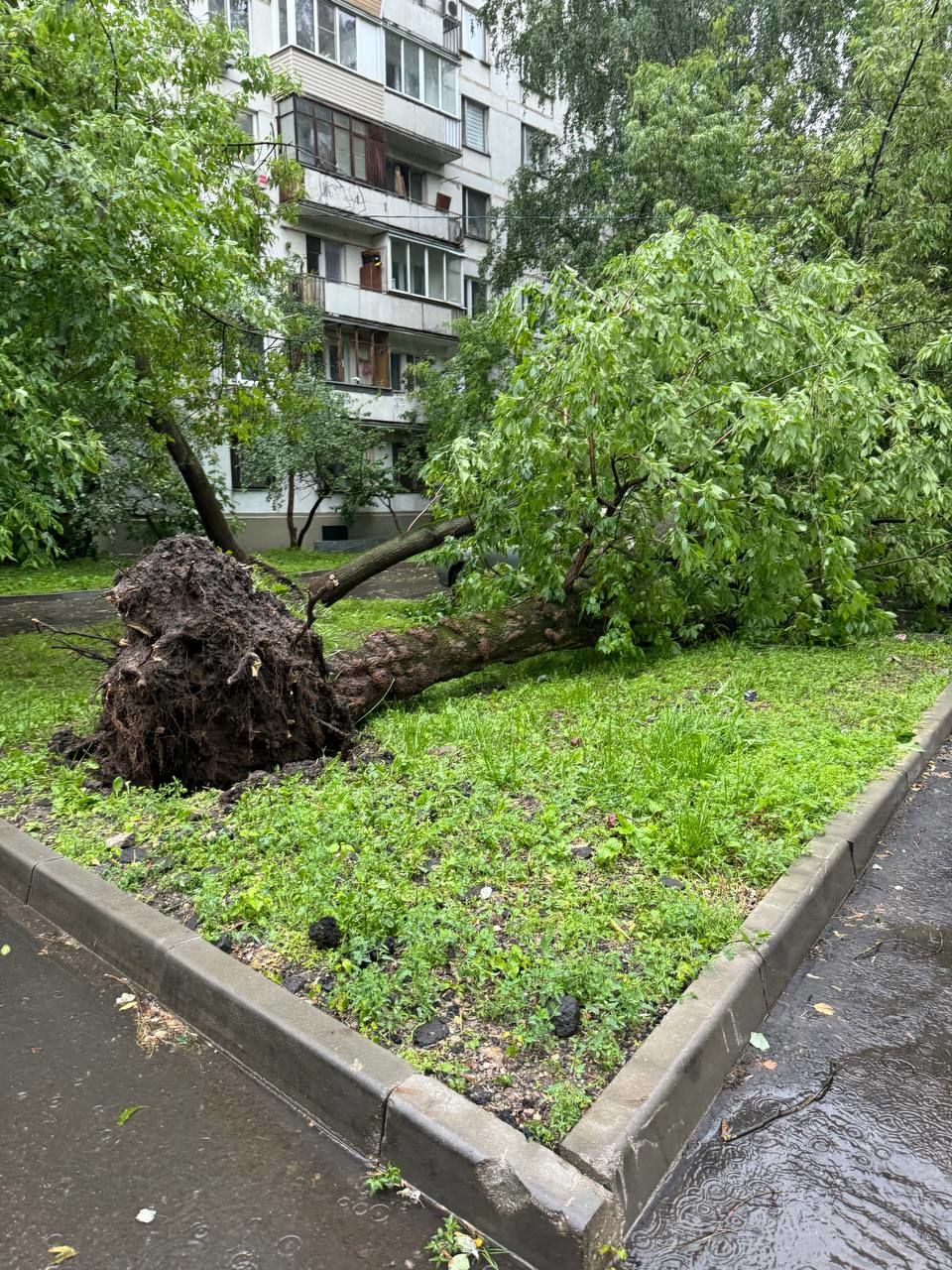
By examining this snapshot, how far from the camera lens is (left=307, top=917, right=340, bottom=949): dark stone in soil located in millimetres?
3172

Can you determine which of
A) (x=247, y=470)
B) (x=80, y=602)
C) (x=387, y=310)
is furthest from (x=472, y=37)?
(x=80, y=602)

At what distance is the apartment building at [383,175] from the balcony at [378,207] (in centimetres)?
5

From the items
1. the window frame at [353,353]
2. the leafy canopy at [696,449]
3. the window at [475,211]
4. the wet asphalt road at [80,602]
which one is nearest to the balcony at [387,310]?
the window frame at [353,353]

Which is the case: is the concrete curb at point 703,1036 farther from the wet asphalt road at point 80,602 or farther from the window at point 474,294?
the window at point 474,294

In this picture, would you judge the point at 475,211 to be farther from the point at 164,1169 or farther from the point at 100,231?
the point at 164,1169

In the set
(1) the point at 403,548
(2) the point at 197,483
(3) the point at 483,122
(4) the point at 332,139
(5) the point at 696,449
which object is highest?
(3) the point at 483,122

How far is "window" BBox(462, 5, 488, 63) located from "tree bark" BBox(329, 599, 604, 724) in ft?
96.7

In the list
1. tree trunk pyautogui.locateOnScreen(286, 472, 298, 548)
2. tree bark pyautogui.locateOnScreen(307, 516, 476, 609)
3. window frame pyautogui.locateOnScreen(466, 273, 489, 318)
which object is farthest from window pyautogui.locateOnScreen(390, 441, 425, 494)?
tree bark pyautogui.locateOnScreen(307, 516, 476, 609)

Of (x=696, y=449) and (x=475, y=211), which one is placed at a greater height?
(x=475, y=211)

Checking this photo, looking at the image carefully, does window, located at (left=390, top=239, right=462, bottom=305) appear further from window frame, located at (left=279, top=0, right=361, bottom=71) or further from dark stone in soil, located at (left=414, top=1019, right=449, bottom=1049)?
dark stone in soil, located at (left=414, top=1019, right=449, bottom=1049)

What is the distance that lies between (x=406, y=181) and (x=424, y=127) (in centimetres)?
192

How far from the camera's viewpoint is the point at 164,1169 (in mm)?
2383

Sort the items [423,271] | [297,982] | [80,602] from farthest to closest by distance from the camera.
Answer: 1. [423,271]
2. [80,602]
3. [297,982]

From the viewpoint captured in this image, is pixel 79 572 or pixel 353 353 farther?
pixel 353 353
